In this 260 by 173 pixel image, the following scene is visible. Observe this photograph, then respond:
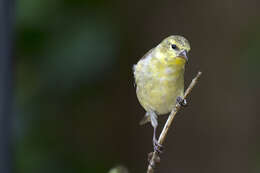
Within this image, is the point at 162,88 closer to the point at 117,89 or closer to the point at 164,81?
the point at 164,81


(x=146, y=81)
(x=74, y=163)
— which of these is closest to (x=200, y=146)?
(x=74, y=163)

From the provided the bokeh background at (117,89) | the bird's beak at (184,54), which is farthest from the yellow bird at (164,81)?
the bokeh background at (117,89)

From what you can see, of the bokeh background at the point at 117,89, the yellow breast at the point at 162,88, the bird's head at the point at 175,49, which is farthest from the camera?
the bokeh background at the point at 117,89

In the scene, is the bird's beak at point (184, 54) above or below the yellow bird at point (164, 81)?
above

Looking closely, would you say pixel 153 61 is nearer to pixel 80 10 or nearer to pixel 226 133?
pixel 80 10

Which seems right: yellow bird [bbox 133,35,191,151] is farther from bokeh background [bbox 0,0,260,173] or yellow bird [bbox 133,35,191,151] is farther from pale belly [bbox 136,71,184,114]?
bokeh background [bbox 0,0,260,173]

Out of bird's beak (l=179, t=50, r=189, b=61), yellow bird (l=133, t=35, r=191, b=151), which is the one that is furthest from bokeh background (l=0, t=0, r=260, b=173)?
bird's beak (l=179, t=50, r=189, b=61)

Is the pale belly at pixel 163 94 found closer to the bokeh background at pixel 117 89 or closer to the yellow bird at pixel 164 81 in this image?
the yellow bird at pixel 164 81

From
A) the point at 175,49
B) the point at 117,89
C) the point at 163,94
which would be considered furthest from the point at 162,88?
the point at 117,89
